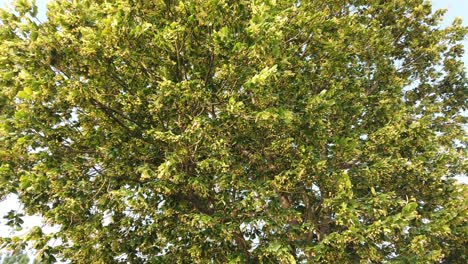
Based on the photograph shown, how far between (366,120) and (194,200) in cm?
591

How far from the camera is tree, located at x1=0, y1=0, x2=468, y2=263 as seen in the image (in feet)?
21.6

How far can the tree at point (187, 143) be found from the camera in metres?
6.58

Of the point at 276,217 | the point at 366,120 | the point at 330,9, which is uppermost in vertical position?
the point at 330,9

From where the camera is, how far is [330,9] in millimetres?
12414

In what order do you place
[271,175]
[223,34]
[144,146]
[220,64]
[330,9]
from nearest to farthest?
[223,34] → [220,64] → [144,146] → [271,175] → [330,9]

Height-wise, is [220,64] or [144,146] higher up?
[220,64]

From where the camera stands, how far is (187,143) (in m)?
7.10

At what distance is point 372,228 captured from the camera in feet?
21.5

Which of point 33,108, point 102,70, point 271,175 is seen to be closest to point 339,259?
point 271,175

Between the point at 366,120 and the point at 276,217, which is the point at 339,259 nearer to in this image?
the point at 276,217

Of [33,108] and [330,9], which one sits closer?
[33,108]

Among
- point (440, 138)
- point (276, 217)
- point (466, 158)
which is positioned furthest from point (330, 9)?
point (276, 217)

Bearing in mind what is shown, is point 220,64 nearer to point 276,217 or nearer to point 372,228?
point 276,217

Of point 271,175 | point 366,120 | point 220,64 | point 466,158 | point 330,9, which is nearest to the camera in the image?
point 220,64
